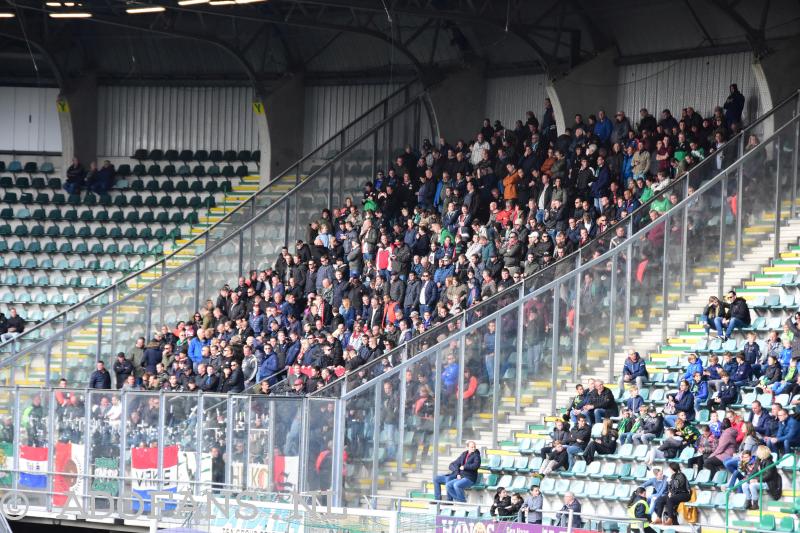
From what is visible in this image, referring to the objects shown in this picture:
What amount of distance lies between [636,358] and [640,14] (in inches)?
412

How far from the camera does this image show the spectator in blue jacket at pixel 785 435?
59.3ft

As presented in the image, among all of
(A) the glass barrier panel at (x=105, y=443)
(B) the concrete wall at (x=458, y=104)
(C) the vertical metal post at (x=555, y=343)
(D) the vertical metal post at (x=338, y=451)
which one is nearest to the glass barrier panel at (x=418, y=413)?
(D) the vertical metal post at (x=338, y=451)

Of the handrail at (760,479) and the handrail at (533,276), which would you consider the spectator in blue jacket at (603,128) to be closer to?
the handrail at (533,276)

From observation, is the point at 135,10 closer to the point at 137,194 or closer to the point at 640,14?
the point at 137,194

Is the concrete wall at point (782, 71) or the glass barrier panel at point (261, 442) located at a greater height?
the concrete wall at point (782, 71)

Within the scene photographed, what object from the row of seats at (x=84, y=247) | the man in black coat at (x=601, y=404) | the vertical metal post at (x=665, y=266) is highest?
the row of seats at (x=84, y=247)

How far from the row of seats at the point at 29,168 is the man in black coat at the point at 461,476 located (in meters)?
18.9

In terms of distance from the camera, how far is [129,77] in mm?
37594

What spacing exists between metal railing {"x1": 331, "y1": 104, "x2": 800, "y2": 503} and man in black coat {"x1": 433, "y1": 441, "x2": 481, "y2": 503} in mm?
892

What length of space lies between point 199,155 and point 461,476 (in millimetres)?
17005

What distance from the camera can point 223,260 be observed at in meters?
30.6

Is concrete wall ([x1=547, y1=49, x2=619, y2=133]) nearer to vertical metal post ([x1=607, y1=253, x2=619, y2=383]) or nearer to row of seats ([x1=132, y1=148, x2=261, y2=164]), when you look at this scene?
vertical metal post ([x1=607, y1=253, x2=619, y2=383])

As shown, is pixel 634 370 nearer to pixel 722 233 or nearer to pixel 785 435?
pixel 722 233

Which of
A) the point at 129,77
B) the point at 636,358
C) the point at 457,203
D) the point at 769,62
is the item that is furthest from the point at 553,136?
the point at 129,77
